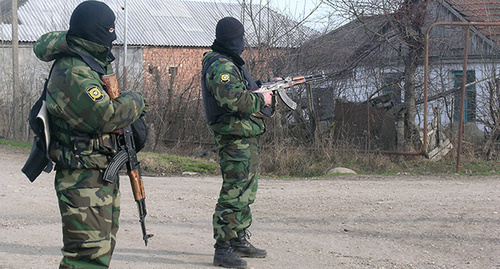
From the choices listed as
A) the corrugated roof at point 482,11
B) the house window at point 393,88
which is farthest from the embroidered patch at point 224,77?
the corrugated roof at point 482,11

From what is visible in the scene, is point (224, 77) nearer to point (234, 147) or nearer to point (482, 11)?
point (234, 147)

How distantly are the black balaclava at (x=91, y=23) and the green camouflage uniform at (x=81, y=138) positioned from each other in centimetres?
4

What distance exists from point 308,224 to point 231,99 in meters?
2.18

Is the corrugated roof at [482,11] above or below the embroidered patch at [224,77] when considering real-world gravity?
above

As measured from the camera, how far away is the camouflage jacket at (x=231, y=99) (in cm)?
406

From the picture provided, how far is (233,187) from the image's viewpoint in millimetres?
4250

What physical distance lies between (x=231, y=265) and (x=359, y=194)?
140 inches

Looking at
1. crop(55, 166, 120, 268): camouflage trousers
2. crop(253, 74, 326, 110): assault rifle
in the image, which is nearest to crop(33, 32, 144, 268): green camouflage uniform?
crop(55, 166, 120, 268): camouflage trousers

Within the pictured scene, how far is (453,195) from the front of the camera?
7.25 metres

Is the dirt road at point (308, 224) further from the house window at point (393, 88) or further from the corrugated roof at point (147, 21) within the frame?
the corrugated roof at point (147, 21)

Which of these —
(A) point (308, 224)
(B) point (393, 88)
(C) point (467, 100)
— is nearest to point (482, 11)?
(C) point (467, 100)

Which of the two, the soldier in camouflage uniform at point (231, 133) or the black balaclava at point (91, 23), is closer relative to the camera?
the black balaclava at point (91, 23)

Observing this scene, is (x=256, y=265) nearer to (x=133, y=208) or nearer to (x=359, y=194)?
(x=133, y=208)

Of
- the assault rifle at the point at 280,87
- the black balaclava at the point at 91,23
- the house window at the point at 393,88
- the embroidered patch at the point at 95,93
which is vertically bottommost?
the embroidered patch at the point at 95,93
